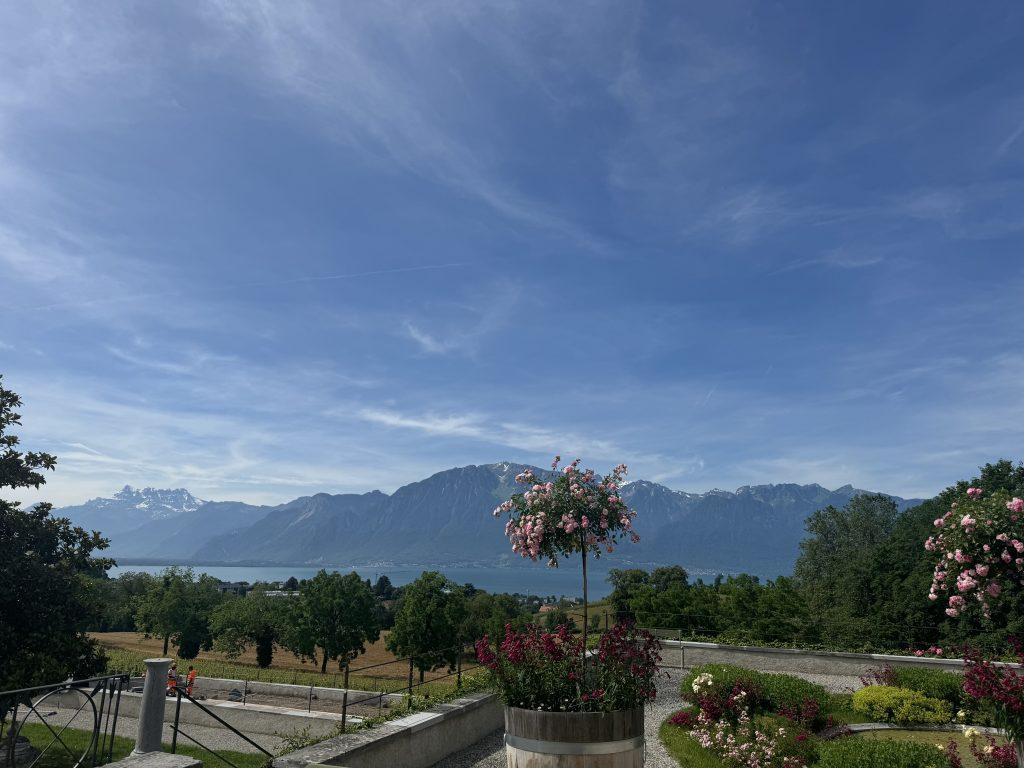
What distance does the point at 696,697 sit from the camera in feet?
39.3

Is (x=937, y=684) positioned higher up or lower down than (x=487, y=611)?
higher up

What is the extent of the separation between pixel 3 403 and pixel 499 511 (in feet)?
46.3

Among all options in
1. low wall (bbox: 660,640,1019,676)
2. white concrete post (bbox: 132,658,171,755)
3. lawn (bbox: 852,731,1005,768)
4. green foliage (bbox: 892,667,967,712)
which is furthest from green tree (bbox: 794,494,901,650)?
white concrete post (bbox: 132,658,171,755)

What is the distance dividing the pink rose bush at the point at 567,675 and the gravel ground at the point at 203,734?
608 inches

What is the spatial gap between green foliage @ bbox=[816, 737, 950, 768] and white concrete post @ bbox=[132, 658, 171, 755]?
6.95m

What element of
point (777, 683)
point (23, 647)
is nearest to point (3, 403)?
point (23, 647)

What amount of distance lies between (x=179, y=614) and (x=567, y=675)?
57.3m

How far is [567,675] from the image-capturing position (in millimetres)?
6547

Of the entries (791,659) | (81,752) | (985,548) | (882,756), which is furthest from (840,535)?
(882,756)

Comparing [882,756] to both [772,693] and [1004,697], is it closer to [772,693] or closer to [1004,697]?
[1004,697]

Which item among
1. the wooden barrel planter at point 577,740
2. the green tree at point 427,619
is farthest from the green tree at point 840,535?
the wooden barrel planter at point 577,740

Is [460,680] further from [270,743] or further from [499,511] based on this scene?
[270,743]

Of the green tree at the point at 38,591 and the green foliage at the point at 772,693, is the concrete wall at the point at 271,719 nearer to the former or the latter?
the green tree at the point at 38,591

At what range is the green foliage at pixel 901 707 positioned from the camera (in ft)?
38.1
